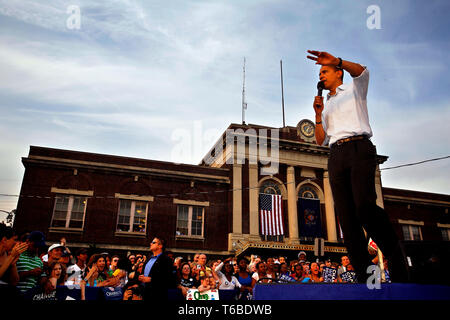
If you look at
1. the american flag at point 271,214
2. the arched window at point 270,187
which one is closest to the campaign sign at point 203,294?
the american flag at point 271,214

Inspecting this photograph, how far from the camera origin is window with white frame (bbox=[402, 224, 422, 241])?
29.2m

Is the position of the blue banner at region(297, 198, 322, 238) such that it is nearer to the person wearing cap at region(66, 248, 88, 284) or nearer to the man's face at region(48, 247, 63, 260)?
the person wearing cap at region(66, 248, 88, 284)

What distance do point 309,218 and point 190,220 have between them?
336 inches

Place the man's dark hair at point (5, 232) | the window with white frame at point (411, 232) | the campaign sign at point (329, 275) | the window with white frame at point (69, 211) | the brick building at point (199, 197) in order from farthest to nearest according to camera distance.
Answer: the window with white frame at point (411, 232) < the brick building at point (199, 197) < the window with white frame at point (69, 211) < the campaign sign at point (329, 275) < the man's dark hair at point (5, 232)

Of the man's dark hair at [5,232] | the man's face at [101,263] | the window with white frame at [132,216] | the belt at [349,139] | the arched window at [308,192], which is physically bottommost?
the man's face at [101,263]

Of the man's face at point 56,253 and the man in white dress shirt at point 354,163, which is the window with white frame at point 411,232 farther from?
the man in white dress shirt at point 354,163

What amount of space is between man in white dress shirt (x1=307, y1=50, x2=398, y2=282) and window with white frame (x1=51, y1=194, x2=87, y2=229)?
20880 mm

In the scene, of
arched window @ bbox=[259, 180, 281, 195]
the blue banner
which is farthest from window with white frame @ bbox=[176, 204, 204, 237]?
the blue banner

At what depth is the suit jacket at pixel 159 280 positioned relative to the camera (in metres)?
6.32

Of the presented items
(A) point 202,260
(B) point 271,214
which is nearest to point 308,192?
(B) point 271,214

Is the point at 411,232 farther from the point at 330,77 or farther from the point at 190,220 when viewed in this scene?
the point at 330,77

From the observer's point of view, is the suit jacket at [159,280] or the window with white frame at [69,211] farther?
the window with white frame at [69,211]

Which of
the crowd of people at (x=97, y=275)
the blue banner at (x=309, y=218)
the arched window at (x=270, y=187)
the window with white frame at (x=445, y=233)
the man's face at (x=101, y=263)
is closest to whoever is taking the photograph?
the crowd of people at (x=97, y=275)

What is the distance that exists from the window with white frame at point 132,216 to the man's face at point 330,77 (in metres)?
20.6
